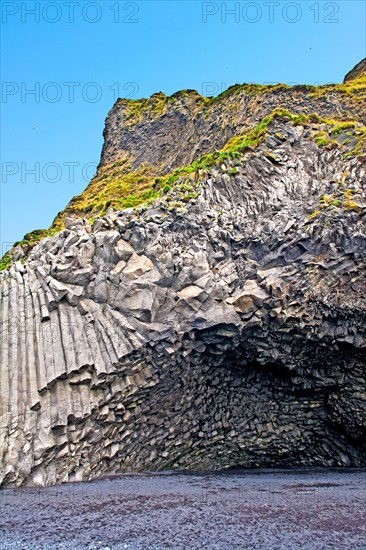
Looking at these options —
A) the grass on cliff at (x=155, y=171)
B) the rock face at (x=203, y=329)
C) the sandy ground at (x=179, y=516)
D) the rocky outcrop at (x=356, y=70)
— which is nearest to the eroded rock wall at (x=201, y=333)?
the rock face at (x=203, y=329)

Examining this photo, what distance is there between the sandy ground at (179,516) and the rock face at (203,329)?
208 cm

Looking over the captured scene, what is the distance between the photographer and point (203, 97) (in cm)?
3662

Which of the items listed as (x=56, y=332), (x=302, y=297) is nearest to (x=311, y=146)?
(x=302, y=297)

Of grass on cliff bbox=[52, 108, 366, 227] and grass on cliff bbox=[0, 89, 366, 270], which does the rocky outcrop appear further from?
grass on cliff bbox=[52, 108, 366, 227]

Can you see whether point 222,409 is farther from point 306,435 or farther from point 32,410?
point 32,410

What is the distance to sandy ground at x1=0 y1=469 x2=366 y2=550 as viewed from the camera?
23.9 feet

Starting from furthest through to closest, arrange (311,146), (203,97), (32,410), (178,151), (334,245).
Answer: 1. (203,97)
2. (178,151)
3. (311,146)
4. (334,245)
5. (32,410)

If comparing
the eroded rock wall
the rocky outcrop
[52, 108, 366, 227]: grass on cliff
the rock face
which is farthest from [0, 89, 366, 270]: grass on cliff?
the rocky outcrop

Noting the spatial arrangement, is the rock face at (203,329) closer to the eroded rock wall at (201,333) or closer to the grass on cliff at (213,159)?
the eroded rock wall at (201,333)

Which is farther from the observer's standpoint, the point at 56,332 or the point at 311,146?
the point at 311,146

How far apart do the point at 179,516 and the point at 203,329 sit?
7547 millimetres

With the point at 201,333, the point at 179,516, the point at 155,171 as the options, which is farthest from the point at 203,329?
the point at 155,171

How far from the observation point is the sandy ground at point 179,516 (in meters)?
7.27

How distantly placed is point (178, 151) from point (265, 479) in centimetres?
2534
